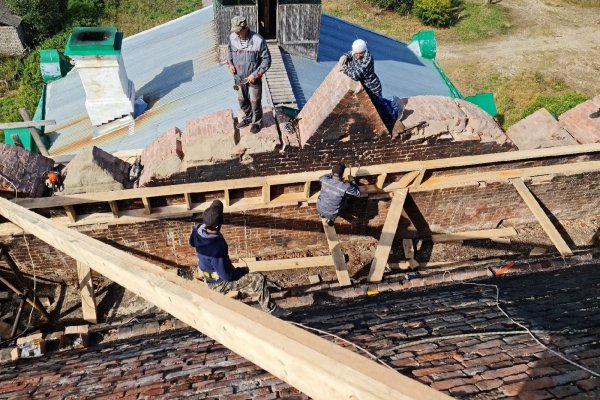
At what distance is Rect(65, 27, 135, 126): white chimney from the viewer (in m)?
7.53

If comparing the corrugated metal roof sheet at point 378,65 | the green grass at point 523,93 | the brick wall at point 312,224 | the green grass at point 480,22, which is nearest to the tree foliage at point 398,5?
the green grass at point 480,22

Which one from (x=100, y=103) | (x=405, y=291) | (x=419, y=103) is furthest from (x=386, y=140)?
(x=100, y=103)

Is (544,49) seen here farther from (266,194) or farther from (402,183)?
(266,194)

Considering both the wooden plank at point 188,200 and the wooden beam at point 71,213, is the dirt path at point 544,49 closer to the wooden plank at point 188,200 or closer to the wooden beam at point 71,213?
the wooden plank at point 188,200

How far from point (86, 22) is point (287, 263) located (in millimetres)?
18187

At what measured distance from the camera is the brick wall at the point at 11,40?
17672 millimetres

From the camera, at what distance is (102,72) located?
7.85 meters

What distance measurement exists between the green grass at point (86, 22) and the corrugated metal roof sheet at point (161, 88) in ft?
20.0

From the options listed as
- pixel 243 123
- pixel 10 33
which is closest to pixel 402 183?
pixel 243 123

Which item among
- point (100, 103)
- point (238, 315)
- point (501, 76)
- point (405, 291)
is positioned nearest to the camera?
point (238, 315)

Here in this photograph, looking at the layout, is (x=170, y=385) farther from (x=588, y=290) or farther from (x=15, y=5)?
(x=15, y=5)

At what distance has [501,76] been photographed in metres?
17.4

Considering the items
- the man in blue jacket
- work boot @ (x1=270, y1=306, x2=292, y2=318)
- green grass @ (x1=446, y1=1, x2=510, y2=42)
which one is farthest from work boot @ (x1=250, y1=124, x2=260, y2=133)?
green grass @ (x1=446, y1=1, x2=510, y2=42)

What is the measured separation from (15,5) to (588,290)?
74.0 ft
